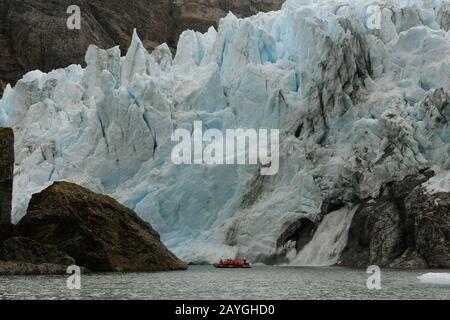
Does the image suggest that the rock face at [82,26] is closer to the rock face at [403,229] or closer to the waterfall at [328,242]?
the waterfall at [328,242]

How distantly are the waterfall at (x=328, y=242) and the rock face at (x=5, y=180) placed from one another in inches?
660

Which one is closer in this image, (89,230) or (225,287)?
(225,287)

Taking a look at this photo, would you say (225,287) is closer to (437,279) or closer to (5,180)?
(437,279)

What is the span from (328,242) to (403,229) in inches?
194

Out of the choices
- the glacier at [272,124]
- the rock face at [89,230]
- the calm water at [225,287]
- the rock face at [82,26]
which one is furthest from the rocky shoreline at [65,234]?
the rock face at [82,26]

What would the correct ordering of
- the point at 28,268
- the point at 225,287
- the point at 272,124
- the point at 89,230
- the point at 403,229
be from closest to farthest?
the point at 225,287 → the point at 28,268 → the point at 89,230 → the point at 403,229 → the point at 272,124

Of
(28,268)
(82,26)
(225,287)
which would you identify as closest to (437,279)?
(225,287)

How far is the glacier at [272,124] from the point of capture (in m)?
47.3

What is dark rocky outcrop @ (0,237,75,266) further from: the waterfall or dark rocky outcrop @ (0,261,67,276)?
the waterfall

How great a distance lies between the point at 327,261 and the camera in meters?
46.7

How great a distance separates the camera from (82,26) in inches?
3465

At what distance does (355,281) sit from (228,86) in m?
25.2

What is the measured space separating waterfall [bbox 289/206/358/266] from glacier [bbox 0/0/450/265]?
0.41ft
